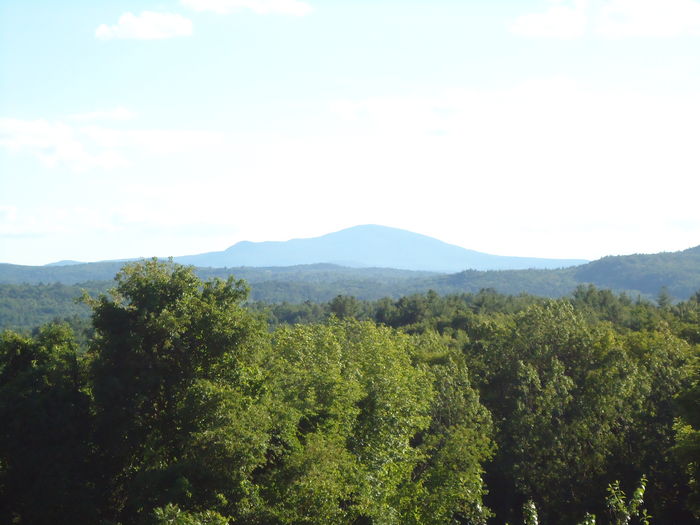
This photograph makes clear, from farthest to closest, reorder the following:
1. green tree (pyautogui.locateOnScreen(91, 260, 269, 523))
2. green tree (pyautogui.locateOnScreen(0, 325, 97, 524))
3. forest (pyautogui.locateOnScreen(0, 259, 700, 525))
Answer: green tree (pyautogui.locateOnScreen(0, 325, 97, 524)) < forest (pyautogui.locateOnScreen(0, 259, 700, 525)) < green tree (pyautogui.locateOnScreen(91, 260, 269, 523))

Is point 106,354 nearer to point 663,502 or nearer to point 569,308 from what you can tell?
point 663,502

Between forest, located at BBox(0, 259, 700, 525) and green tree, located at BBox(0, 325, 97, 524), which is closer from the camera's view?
forest, located at BBox(0, 259, 700, 525)

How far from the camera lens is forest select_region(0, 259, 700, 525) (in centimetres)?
2097

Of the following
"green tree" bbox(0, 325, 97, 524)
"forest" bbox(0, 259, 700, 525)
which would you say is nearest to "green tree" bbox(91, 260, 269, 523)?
"forest" bbox(0, 259, 700, 525)

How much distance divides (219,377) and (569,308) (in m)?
24.4

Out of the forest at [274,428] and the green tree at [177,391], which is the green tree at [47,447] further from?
the green tree at [177,391]

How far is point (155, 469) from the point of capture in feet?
67.1

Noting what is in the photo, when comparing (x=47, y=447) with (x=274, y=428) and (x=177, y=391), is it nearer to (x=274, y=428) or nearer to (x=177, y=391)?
(x=177, y=391)

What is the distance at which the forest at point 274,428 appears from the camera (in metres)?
21.0

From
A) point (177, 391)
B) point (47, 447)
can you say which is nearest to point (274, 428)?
point (177, 391)

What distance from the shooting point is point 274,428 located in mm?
22031

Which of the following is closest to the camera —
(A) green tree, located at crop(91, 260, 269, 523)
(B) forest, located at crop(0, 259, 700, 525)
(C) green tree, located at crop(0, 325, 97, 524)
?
(A) green tree, located at crop(91, 260, 269, 523)

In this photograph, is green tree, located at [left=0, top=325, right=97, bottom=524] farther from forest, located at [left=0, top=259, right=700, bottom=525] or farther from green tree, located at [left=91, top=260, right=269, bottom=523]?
green tree, located at [left=91, top=260, right=269, bottom=523]

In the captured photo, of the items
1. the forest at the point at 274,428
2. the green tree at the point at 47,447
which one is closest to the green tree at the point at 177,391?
the forest at the point at 274,428
